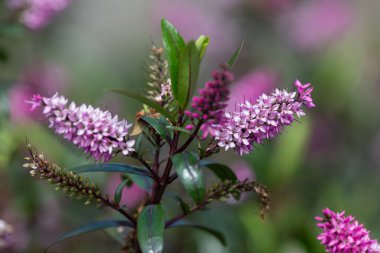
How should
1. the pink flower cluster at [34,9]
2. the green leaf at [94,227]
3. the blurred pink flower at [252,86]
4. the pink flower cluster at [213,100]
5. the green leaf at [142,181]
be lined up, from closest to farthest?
the pink flower cluster at [213,100], the green leaf at [94,227], the green leaf at [142,181], the pink flower cluster at [34,9], the blurred pink flower at [252,86]

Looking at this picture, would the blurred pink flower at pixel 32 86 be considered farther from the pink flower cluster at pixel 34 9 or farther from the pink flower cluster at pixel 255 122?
the pink flower cluster at pixel 255 122

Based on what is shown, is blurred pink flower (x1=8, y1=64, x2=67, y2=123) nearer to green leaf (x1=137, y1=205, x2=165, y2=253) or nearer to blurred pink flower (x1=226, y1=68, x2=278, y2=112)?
blurred pink flower (x1=226, y1=68, x2=278, y2=112)

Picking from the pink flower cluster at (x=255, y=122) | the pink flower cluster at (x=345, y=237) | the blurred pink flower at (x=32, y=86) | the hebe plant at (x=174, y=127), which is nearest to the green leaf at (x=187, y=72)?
the hebe plant at (x=174, y=127)

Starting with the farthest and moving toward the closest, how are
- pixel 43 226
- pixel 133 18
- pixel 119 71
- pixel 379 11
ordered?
pixel 133 18, pixel 379 11, pixel 119 71, pixel 43 226

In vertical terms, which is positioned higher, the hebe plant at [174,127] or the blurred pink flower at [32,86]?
the blurred pink flower at [32,86]

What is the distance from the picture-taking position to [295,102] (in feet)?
4.07

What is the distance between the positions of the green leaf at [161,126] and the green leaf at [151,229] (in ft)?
0.49

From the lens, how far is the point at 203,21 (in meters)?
4.76

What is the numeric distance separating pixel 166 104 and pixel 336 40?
3.48 m

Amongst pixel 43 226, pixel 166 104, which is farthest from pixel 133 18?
pixel 166 104

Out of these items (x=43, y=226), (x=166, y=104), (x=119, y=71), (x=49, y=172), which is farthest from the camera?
(x=119, y=71)

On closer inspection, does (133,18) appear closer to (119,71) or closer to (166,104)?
(119,71)

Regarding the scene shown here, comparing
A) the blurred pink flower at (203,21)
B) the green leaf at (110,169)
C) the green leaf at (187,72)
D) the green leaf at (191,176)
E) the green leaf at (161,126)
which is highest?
the blurred pink flower at (203,21)

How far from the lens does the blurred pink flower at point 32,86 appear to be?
2.93 meters
